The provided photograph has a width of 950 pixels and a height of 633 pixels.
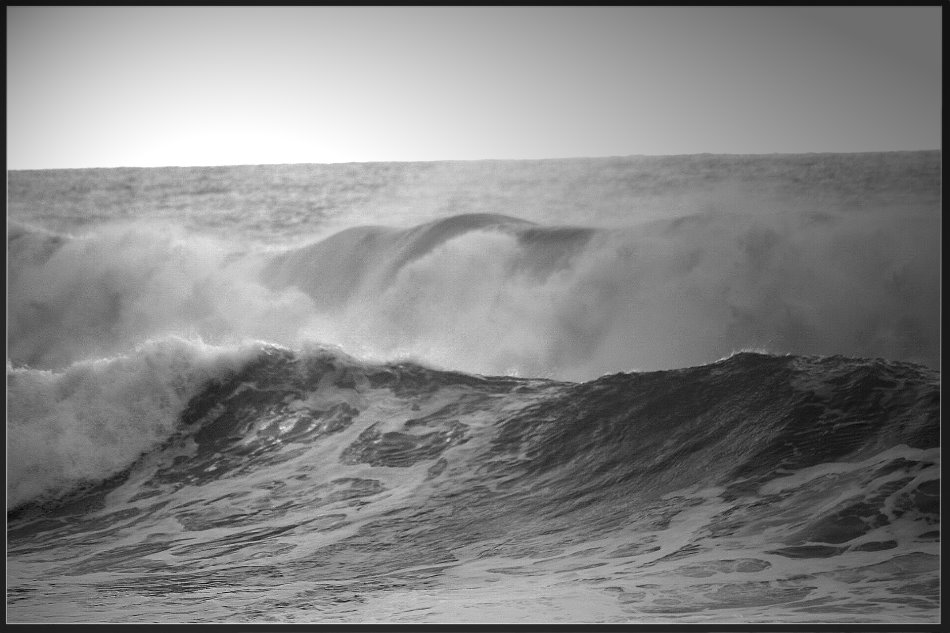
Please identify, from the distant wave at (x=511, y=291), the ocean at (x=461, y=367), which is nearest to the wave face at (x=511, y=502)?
the ocean at (x=461, y=367)

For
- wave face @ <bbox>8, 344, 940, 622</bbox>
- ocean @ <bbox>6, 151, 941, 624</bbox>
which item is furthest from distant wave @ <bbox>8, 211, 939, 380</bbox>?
wave face @ <bbox>8, 344, 940, 622</bbox>

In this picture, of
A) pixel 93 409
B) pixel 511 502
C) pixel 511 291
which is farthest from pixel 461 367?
pixel 93 409

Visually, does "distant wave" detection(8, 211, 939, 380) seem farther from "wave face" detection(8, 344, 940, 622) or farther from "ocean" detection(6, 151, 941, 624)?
"wave face" detection(8, 344, 940, 622)

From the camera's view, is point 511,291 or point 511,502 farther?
point 511,291

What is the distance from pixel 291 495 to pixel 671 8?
2.80 meters

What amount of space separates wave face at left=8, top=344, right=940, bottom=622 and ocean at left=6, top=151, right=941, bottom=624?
0.02 metres

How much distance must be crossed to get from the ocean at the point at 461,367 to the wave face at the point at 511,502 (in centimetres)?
2

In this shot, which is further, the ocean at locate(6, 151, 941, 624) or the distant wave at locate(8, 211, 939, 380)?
the distant wave at locate(8, 211, 939, 380)

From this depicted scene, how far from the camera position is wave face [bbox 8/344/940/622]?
3814mm

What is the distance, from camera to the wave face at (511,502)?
381 centimetres

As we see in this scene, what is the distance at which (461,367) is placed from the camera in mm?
4422

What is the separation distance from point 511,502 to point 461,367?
25.9 inches

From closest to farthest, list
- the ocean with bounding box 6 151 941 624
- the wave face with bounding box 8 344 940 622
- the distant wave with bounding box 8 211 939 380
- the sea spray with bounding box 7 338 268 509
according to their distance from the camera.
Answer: the wave face with bounding box 8 344 940 622, the ocean with bounding box 6 151 941 624, the distant wave with bounding box 8 211 939 380, the sea spray with bounding box 7 338 268 509

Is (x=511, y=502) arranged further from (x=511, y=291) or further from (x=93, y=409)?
(x=93, y=409)
